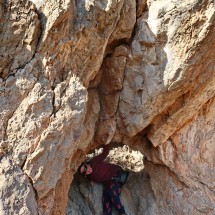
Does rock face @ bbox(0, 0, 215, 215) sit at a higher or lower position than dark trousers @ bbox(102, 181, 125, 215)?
higher

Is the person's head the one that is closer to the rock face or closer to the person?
the person

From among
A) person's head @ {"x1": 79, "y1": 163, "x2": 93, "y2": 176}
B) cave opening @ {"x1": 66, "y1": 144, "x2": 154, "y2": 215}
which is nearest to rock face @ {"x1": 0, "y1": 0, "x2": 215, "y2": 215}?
cave opening @ {"x1": 66, "y1": 144, "x2": 154, "y2": 215}

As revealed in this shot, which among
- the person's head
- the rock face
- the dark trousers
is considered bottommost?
the dark trousers

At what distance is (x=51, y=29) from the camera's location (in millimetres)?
2346

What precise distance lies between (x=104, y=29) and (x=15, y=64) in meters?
0.77

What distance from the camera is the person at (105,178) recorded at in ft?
12.0

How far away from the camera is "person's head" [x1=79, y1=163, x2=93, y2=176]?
141 inches

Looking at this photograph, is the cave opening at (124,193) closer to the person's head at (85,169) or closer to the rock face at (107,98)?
the rock face at (107,98)

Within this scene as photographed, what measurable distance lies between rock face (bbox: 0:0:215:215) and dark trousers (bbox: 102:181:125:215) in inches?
4.2

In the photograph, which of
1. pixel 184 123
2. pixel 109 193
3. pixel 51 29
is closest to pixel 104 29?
pixel 51 29

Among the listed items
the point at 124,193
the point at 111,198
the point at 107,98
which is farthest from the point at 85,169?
the point at 107,98

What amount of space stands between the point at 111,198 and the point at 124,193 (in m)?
0.30

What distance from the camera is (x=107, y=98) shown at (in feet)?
10.8

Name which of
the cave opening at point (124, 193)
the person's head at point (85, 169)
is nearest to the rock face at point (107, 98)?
the cave opening at point (124, 193)
